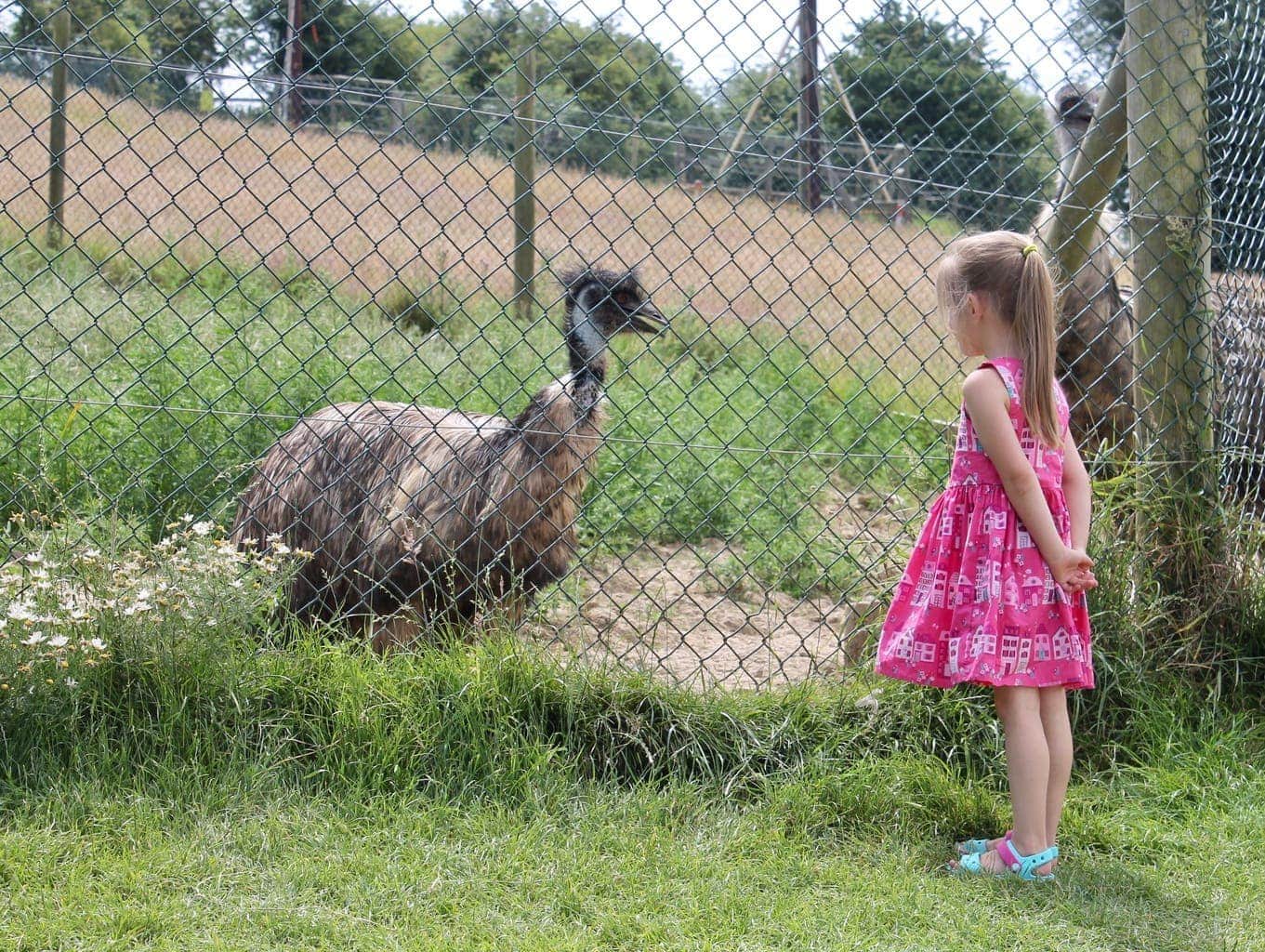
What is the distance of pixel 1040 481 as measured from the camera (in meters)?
3.02

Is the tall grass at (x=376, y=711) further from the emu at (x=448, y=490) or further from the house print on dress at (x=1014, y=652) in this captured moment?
the emu at (x=448, y=490)

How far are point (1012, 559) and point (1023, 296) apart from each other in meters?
0.60

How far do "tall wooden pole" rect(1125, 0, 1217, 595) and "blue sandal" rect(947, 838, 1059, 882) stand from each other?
1.24 meters

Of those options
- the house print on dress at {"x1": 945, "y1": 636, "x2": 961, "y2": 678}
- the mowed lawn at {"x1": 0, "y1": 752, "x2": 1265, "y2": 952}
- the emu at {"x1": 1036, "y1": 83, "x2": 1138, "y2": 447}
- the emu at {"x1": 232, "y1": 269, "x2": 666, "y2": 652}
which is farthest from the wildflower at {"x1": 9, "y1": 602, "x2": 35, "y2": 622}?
the emu at {"x1": 1036, "y1": 83, "x2": 1138, "y2": 447}

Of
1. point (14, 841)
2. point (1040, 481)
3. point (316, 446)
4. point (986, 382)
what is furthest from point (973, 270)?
point (316, 446)

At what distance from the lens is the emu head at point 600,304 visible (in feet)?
16.7

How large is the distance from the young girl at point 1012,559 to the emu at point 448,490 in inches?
64.1

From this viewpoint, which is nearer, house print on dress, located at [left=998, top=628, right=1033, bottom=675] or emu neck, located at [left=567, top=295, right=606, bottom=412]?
house print on dress, located at [left=998, top=628, right=1033, bottom=675]

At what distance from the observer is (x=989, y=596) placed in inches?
117

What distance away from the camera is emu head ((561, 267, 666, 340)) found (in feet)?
16.7

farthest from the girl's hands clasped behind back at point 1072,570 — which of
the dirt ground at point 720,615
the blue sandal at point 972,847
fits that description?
the dirt ground at point 720,615

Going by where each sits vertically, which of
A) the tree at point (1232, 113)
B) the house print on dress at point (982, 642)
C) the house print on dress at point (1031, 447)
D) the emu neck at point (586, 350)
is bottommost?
the house print on dress at point (982, 642)

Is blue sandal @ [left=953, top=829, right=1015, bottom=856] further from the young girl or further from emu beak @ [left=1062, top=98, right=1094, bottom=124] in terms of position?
emu beak @ [left=1062, top=98, right=1094, bottom=124]

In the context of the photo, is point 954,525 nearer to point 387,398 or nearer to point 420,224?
point 387,398
